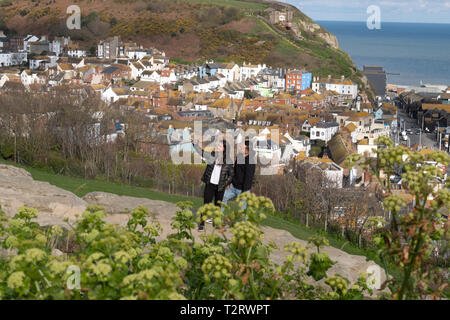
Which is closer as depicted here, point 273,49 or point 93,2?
point 273,49

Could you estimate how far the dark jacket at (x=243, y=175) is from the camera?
7.54 m

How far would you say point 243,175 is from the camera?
7.58 metres

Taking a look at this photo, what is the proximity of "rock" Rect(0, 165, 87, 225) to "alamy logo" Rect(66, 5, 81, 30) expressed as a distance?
76843 mm

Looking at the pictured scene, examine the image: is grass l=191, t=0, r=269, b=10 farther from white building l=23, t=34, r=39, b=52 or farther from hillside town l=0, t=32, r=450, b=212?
white building l=23, t=34, r=39, b=52

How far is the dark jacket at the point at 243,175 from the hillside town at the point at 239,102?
537 inches

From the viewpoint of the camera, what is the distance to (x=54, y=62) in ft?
200

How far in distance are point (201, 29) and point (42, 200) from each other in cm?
7586

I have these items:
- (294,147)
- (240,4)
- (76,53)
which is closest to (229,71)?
(76,53)

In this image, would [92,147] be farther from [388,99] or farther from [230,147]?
[388,99]

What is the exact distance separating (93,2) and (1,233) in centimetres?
9548

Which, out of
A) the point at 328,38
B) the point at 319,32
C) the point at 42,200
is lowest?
the point at 42,200

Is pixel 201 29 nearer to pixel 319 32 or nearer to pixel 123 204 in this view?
pixel 319 32

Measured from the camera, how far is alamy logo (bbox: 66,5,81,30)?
270ft
